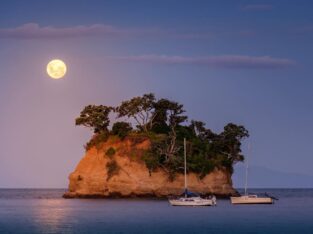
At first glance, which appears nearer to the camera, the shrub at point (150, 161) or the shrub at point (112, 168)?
the shrub at point (150, 161)

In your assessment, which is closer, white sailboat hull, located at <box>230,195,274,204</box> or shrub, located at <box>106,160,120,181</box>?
white sailboat hull, located at <box>230,195,274,204</box>

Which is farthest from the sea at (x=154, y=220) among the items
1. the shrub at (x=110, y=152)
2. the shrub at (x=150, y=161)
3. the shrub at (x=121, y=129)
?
the shrub at (x=121, y=129)

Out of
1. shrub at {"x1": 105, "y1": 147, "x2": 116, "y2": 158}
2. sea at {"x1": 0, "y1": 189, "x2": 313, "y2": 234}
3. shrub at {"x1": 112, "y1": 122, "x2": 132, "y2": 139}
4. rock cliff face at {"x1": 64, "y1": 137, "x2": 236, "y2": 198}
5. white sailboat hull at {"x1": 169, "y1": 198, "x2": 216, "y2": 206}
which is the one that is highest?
shrub at {"x1": 112, "y1": 122, "x2": 132, "y2": 139}

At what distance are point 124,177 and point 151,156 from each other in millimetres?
4845

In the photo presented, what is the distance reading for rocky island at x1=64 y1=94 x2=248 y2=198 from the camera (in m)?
111

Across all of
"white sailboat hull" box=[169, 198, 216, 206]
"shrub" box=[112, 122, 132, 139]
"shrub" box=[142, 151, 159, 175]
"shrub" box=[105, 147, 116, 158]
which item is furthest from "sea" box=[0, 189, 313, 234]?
"shrub" box=[112, 122, 132, 139]

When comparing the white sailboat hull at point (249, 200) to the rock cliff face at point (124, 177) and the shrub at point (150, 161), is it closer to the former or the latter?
the rock cliff face at point (124, 177)

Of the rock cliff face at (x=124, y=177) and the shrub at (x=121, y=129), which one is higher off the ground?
the shrub at (x=121, y=129)

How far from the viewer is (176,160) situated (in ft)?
363

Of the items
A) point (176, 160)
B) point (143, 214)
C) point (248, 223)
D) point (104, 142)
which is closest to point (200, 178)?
point (176, 160)

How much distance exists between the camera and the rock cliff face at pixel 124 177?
365ft

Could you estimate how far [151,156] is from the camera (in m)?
110

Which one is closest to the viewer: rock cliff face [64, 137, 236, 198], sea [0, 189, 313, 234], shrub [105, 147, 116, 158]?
sea [0, 189, 313, 234]

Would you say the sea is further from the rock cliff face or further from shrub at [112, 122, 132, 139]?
shrub at [112, 122, 132, 139]
